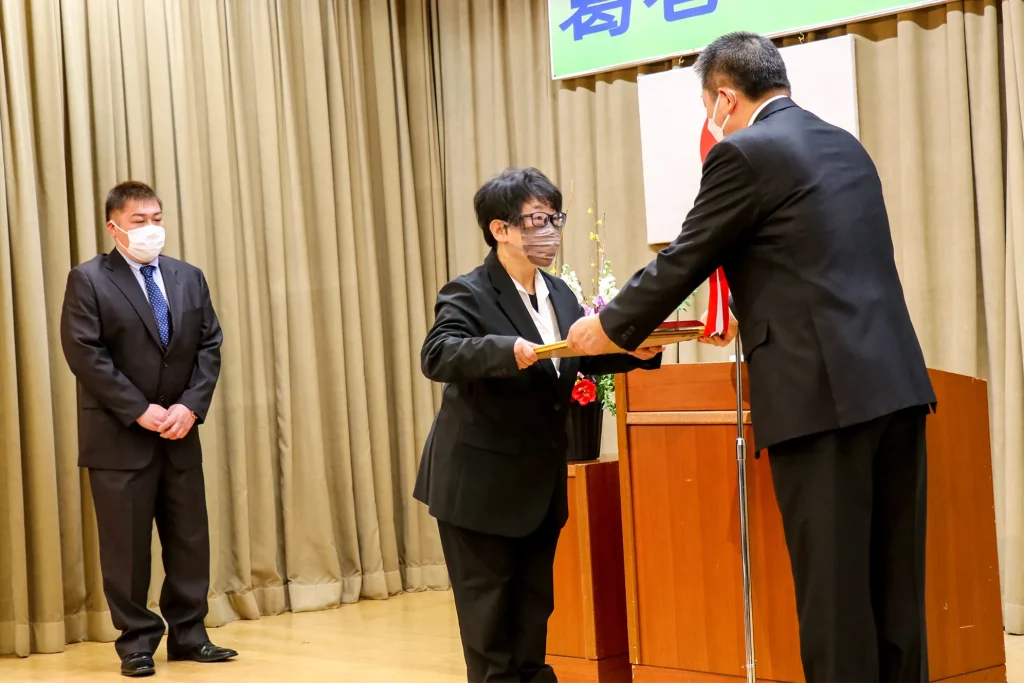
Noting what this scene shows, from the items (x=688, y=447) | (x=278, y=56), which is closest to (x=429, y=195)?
(x=278, y=56)

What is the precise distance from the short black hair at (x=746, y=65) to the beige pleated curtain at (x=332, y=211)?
7.44 ft

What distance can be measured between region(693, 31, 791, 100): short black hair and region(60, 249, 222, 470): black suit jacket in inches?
102

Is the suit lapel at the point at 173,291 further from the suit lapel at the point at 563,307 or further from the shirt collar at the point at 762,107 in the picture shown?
the shirt collar at the point at 762,107

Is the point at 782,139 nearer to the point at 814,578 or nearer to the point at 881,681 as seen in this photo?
the point at 814,578

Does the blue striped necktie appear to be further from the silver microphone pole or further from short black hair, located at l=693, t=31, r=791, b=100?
short black hair, located at l=693, t=31, r=791, b=100

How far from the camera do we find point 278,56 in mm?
5316

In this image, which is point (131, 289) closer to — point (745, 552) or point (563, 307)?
point (563, 307)

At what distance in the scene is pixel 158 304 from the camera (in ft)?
14.0

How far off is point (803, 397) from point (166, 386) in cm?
278

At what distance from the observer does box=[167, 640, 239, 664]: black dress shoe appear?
4.06m

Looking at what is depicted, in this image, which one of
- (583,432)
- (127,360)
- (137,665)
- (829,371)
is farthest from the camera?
(127,360)

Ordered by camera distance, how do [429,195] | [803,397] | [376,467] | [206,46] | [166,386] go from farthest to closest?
[429,195]
[376,467]
[206,46]
[166,386]
[803,397]

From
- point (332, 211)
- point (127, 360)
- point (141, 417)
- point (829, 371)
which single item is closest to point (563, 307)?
point (829, 371)

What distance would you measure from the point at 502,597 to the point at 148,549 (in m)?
2.18
